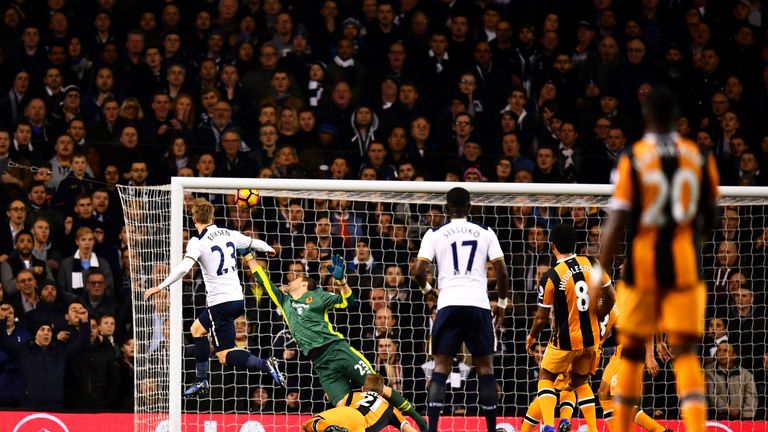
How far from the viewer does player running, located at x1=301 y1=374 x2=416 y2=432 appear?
10117 millimetres

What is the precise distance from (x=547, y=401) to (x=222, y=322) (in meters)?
2.88

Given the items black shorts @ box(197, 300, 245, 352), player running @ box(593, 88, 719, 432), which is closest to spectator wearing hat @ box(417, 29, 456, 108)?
black shorts @ box(197, 300, 245, 352)

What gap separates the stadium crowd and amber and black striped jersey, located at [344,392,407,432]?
3.58ft

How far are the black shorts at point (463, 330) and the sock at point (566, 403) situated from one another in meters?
1.52

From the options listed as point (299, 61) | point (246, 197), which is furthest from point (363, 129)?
point (246, 197)

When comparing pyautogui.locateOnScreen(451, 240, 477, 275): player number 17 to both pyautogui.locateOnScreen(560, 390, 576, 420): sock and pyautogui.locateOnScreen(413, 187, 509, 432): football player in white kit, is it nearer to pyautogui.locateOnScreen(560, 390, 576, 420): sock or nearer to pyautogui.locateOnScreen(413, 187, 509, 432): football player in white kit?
pyautogui.locateOnScreen(413, 187, 509, 432): football player in white kit

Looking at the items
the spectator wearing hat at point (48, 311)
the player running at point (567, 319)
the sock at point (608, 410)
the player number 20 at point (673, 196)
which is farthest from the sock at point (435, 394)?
the spectator wearing hat at point (48, 311)

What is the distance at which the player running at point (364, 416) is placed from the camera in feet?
33.2

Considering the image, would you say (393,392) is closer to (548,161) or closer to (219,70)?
(548,161)

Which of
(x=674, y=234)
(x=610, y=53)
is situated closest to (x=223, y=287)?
(x=674, y=234)

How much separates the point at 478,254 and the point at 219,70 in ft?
20.4

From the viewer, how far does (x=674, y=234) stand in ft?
20.6

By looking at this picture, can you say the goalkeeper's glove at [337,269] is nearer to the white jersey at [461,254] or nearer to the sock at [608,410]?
the white jersey at [461,254]

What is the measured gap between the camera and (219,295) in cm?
1073
